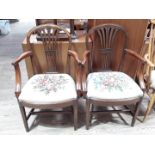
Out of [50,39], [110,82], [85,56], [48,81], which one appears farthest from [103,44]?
[48,81]

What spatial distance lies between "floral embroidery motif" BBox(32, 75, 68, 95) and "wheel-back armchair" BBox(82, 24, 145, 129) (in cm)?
19

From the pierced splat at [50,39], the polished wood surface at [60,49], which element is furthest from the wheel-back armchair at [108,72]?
the pierced splat at [50,39]

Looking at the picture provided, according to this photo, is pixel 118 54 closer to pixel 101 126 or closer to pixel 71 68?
pixel 71 68

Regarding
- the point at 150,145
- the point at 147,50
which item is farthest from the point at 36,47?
the point at 150,145

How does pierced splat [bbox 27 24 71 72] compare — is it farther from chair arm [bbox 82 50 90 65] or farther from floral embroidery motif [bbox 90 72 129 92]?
floral embroidery motif [bbox 90 72 129 92]

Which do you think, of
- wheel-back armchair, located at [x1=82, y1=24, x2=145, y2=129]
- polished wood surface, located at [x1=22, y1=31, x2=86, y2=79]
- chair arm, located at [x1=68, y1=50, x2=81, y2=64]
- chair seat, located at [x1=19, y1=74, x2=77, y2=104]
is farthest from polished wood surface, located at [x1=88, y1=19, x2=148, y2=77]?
chair seat, located at [x1=19, y1=74, x2=77, y2=104]

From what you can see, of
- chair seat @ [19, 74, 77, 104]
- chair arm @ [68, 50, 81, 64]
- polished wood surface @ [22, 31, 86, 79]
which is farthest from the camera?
polished wood surface @ [22, 31, 86, 79]

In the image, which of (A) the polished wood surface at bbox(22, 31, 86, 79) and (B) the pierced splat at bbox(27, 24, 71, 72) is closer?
(B) the pierced splat at bbox(27, 24, 71, 72)

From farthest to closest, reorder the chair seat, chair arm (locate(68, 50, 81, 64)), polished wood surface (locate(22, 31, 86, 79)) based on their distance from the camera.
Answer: polished wood surface (locate(22, 31, 86, 79)) → chair arm (locate(68, 50, 81, 64)) → the chair seat

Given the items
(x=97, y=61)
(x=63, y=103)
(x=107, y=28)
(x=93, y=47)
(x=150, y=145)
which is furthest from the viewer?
(x=97, y=61)

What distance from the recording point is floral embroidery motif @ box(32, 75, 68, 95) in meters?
1.51

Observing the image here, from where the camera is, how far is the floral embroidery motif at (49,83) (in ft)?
4.95

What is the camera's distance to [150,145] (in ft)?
1.66

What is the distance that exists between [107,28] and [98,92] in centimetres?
55
